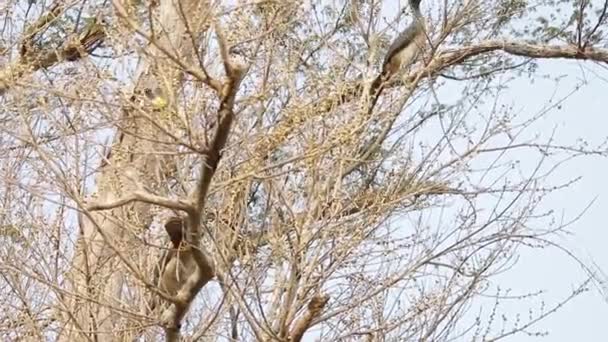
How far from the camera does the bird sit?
5137mm

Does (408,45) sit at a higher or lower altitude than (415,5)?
lower

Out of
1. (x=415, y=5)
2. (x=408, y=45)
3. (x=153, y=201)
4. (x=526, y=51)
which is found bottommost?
(x=153, y=201)

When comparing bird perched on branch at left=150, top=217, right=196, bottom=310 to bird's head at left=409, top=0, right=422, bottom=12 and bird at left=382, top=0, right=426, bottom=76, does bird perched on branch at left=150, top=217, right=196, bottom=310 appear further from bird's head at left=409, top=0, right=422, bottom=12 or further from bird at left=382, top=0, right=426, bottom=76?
bird's head at left=409, top=0, right=422, bottom=12

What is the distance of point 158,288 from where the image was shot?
127 inches

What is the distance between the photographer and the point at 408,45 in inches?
206

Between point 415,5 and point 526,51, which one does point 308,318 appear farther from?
point 526,51

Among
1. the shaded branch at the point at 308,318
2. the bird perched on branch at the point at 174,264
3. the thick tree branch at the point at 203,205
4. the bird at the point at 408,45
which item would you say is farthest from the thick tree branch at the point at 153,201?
the bird at the point at 408,45

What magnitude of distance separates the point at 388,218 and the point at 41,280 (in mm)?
1638

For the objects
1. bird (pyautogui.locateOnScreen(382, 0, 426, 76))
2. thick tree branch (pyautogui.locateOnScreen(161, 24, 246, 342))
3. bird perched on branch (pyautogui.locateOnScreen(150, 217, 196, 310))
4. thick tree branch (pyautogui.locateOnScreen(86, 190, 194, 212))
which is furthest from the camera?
bird (pyautogui.locateOnScreen(382, 0, 426, 76))

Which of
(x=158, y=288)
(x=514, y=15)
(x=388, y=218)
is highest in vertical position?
(x=514, y=15)

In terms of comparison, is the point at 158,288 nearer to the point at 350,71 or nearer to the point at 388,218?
the point at 388,218

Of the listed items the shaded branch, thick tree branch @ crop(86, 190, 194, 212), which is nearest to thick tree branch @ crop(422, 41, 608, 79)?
the shaded branch

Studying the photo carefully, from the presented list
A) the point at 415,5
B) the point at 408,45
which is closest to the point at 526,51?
the point at 415,5

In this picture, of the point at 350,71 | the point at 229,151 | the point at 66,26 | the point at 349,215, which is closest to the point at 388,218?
the point at 349,215
